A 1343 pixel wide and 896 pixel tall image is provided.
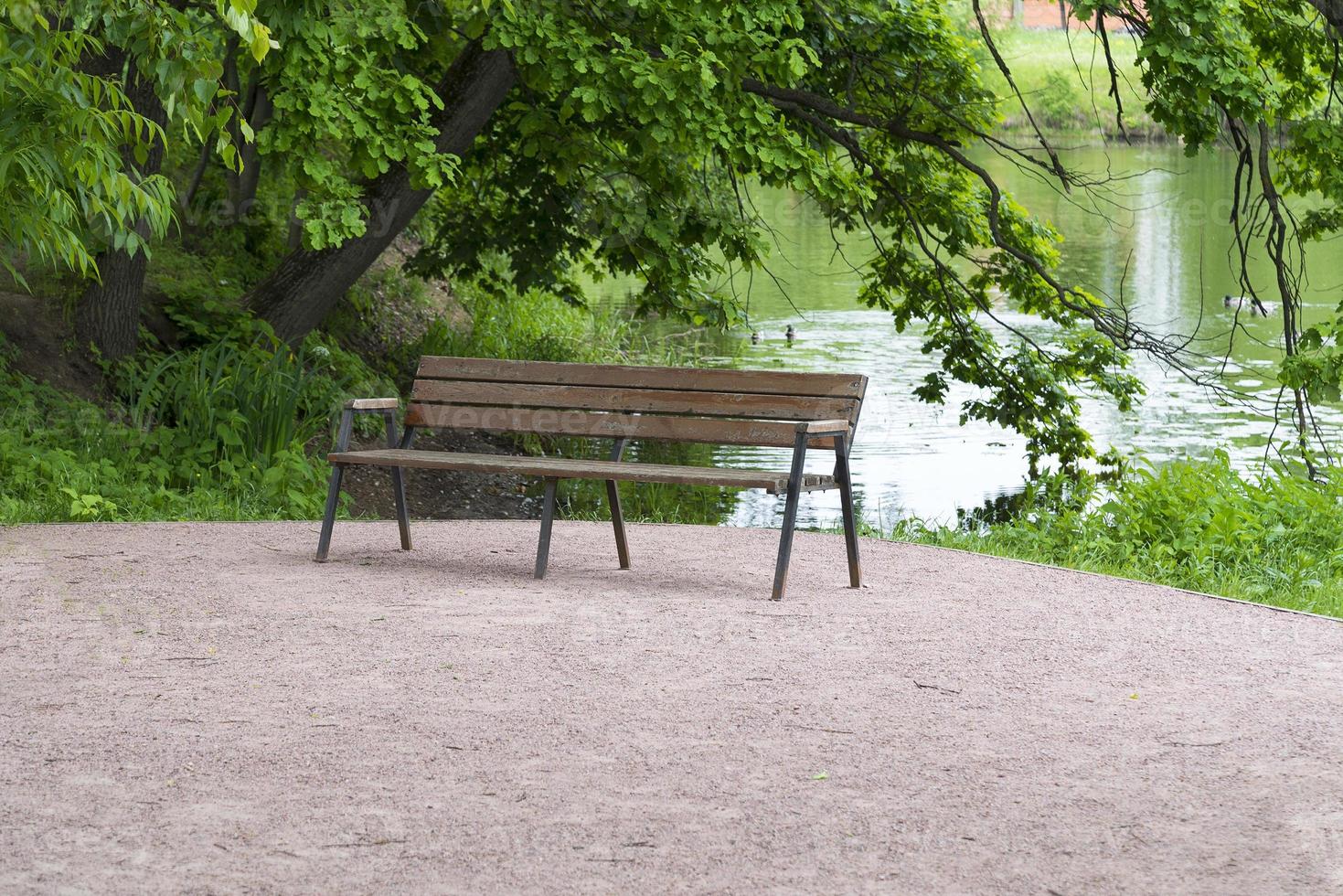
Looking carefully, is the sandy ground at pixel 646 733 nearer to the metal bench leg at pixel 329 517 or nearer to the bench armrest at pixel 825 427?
the metal bench leg at pixel 329 517

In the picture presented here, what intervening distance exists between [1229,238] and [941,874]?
25.9 metres

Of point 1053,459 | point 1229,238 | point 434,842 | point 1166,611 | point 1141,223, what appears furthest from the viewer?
point 1141,223

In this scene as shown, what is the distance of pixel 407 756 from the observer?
11.7 ft

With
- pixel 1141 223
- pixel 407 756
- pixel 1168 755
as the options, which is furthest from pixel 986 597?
pixel 1141 223

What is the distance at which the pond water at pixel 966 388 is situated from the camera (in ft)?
35.4

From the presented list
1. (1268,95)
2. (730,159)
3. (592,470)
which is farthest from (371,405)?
(1268,95)

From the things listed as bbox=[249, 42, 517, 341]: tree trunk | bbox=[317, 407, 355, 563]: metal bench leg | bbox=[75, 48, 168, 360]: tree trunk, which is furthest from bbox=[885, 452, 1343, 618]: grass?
bbox=[75, 48, 168, 360]: tree trunk

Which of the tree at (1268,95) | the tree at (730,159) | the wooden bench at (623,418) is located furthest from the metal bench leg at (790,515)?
the tree at (1268,95)

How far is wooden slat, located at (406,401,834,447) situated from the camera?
5.93 metres

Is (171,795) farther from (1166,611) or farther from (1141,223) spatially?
(1141,223)

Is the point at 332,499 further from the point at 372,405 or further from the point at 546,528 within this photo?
the point at 546,528

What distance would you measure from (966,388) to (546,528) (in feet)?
33.0

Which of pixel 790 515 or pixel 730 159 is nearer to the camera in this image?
pixel 790 515

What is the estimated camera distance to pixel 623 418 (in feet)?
20.6
